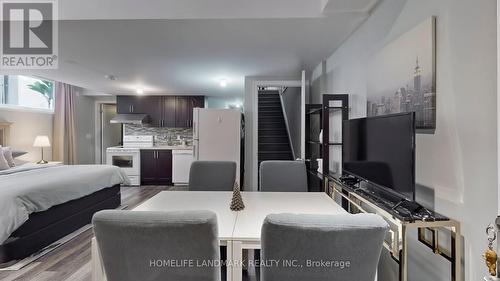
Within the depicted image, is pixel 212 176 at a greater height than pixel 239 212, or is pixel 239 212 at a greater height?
pixel 212 176

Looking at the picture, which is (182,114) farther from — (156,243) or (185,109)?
(156,243)

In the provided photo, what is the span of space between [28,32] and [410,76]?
11.1 ft

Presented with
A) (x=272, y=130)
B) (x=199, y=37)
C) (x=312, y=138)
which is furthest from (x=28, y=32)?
(x=272, y=130)

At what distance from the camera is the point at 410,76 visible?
1.68m

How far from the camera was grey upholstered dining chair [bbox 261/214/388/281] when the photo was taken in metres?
0.94

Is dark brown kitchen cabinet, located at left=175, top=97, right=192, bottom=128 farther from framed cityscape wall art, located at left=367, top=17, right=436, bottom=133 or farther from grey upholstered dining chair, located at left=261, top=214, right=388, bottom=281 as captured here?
grey upholstered dining chair, located at left=261, top=214, right=388, bottom=281

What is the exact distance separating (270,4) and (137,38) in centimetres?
146

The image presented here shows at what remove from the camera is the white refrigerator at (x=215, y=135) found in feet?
15.7

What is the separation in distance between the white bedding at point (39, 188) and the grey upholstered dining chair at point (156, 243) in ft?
6.35

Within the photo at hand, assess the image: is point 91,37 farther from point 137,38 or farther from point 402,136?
point 402,136

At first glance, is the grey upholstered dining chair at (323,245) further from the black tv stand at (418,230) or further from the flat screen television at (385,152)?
the flat screen television at (385,152)

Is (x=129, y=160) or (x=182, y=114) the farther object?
(x=182, y=114)

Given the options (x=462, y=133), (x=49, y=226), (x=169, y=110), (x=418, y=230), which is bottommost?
(x=49, y=226)

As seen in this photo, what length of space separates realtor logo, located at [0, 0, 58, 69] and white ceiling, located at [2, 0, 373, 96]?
114mm
